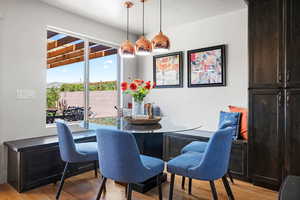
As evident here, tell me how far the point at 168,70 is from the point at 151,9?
1275mm

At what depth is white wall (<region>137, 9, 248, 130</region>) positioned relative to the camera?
3.24 metres

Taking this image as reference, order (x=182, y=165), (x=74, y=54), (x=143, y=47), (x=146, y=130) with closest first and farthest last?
(x=182, y=165)
(x=146, y=130)
(x=143, y=47)
(x=74, y=54)

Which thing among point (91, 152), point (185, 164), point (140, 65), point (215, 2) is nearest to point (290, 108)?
point (185, 164)

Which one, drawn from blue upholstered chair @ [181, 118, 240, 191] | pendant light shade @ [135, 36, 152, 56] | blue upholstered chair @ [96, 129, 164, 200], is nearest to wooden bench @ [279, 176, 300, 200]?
blue upholstered chair @ [96, 129, 164, 200]

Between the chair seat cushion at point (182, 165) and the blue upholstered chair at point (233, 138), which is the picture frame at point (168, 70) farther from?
the chair seat cushion at point (182, 165)

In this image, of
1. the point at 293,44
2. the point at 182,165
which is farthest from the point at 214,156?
the point at 293,44

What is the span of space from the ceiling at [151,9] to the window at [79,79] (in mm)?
Result: 520

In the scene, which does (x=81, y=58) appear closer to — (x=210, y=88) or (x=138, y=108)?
(x=138, y=108)

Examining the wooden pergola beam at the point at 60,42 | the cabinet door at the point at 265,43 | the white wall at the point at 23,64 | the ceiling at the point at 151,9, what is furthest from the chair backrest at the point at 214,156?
the wooden pergola beam at the point at 60,42

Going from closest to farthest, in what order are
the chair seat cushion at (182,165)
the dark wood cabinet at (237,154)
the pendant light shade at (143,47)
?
1. the chair seat cushion at (182,165)
2. the pendant light shade at (143,47)
3. the dark wood cabinet at (237,154)

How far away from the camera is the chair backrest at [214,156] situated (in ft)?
5.70

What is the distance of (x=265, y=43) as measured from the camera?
2.56m

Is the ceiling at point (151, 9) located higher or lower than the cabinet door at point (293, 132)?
higher

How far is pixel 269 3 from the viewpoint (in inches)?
99.8
